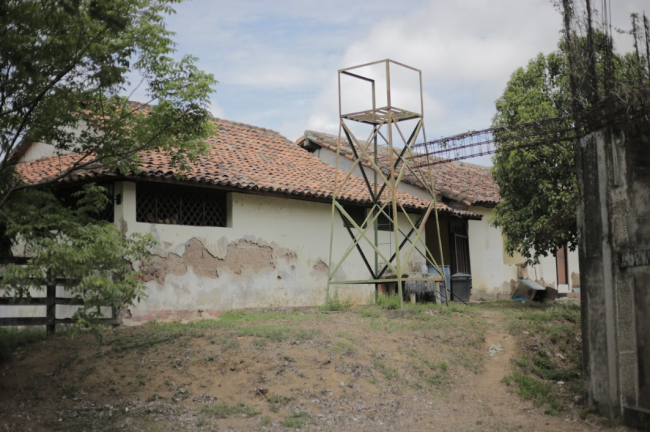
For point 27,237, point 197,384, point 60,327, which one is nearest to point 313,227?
point 60,327

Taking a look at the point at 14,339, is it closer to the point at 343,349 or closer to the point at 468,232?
the point at 343,349

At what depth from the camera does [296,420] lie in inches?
340

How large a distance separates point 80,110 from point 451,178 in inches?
606

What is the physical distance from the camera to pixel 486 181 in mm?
24875

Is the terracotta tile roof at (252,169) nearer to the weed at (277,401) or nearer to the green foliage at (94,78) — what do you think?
the green foliage at (94,78)

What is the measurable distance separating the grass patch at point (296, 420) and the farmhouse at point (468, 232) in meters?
11.8

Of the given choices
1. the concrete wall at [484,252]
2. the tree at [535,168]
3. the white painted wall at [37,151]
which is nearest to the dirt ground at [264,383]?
the tree at [535,168]

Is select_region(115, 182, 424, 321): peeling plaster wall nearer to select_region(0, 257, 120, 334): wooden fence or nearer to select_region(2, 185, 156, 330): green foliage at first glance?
select_region(0, 257, 120, 334): wooden fence

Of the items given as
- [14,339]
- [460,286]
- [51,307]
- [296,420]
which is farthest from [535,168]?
[14,339]

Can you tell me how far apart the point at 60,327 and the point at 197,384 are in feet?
14.1

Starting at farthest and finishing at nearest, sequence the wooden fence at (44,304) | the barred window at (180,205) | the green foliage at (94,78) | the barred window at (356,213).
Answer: the barred window at (356,213) → the barred window at (180,205) → the wooden fence at (44,304) → the green foliage at (94,78)

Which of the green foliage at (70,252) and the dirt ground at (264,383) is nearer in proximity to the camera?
the green foliage at (70,252)

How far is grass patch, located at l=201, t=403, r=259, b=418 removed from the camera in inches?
348

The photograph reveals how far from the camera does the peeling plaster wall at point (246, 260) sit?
13.4 m
